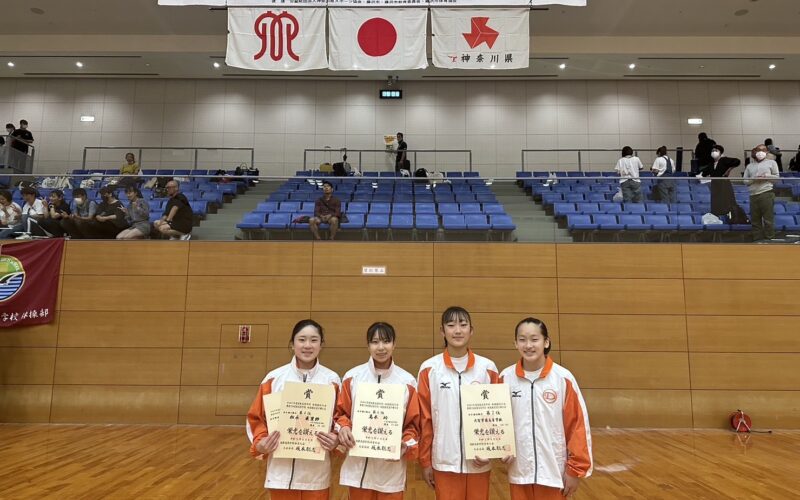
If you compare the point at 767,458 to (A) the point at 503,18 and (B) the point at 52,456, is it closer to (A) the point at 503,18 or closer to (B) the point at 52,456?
(A) the point at 503,18

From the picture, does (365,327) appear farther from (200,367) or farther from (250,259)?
(200,367)

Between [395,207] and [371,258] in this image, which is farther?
[395,207]

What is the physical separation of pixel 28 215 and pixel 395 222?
5298 millimetres

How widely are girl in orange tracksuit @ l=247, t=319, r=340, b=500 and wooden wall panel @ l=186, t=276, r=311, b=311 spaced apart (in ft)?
13.8

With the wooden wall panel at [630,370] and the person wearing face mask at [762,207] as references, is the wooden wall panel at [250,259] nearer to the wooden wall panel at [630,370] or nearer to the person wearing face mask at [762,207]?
the wooden wall panel at [630,370]

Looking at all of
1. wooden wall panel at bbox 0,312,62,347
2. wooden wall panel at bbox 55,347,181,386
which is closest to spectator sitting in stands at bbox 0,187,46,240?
wooden wall panel at bbox 0,312,62,347

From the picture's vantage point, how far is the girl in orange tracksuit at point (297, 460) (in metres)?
2.13

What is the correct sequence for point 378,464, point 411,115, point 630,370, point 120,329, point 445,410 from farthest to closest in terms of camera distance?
1. point 411,115
2. point 120,329
3. point 630,370
4. point 445,410
5. point 378,464

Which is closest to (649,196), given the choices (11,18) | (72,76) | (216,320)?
(216,320)

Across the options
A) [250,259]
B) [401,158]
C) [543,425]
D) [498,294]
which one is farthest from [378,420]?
[401,158]

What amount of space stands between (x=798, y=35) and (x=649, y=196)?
8.51m

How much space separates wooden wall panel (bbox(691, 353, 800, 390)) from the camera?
6.15 m

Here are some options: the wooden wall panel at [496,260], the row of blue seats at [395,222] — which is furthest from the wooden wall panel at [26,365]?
the wooden wall panel at [496,260]

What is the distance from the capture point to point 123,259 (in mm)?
6492
